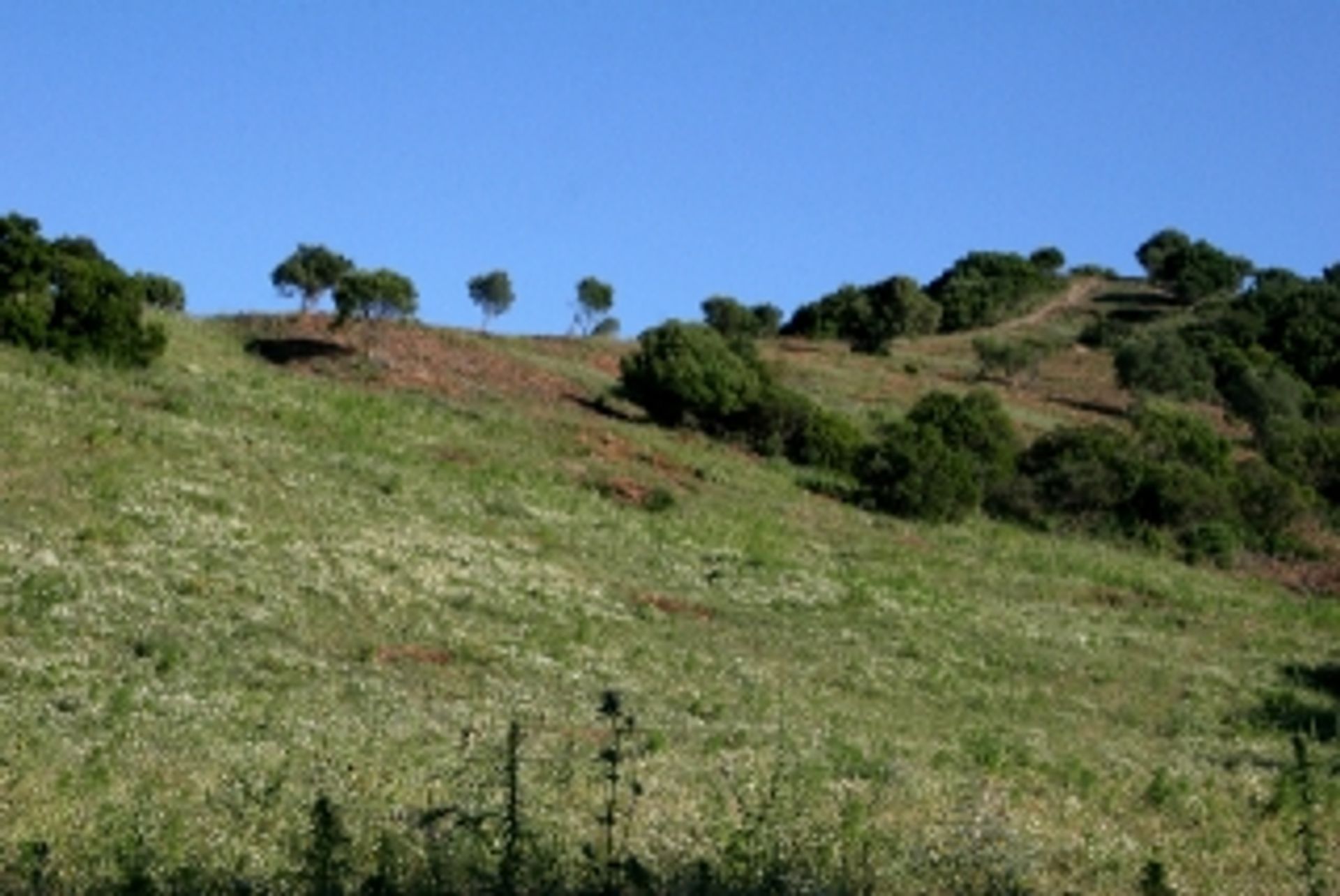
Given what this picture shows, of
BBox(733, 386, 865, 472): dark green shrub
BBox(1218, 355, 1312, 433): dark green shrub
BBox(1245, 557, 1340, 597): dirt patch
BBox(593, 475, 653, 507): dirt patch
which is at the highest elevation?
BBox(1218, 355, 1312, 433): dark green shrub

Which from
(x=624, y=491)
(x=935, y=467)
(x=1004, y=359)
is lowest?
(x=624, y=491)

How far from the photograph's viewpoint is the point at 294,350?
2172 inches

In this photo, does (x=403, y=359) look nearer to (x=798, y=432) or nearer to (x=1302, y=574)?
(x=798, y=432)

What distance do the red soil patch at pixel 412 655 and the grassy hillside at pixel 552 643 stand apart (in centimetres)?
10

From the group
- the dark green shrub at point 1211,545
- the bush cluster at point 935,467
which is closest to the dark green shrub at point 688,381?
the bush cluster at point 935,467

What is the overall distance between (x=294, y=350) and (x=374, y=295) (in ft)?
9.00

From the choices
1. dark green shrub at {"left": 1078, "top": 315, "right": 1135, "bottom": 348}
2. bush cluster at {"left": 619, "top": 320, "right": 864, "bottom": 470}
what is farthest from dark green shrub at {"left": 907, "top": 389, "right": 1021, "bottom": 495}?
dark green shrub at {"left": 1078, "top": 315, "right": 1135, "bottom": 348}

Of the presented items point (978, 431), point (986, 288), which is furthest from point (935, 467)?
point (986, 288)

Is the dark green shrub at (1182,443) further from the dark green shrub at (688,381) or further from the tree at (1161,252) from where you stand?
the tree at (1161,252)

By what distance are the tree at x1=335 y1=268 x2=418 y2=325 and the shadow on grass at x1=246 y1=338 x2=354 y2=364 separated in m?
1.25

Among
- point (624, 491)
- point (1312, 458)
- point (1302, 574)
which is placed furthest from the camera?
point (1312, 458)

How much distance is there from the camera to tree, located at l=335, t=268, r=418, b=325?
184 ft

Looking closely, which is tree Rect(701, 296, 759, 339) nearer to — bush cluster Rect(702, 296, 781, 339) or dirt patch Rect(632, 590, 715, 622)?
bush cluster Rect(702, 296, 781, 339)

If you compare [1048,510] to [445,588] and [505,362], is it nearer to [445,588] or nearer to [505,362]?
[505,362]
